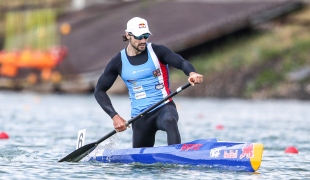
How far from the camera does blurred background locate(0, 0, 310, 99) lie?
36469mm

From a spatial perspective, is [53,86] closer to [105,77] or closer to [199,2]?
[199,2]

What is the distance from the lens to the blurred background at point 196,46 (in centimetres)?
3647

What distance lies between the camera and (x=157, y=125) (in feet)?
47.2

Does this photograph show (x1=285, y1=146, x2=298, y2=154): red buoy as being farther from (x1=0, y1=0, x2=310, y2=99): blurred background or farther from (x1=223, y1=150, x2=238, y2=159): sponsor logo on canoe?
(x1=0, y1=0, x2=310, y2=99): blurred background

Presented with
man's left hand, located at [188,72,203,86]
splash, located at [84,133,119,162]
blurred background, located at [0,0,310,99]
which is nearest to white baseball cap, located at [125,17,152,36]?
man's left hand, located at [188,72,203,86]

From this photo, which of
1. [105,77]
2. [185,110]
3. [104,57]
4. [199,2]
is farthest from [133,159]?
[199,2]

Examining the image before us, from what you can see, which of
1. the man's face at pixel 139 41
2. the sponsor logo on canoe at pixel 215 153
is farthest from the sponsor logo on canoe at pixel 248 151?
the man's face at pixel 139 41

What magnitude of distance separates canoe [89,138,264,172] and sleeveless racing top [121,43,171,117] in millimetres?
793

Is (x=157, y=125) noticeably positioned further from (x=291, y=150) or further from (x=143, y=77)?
(x=291, y=150)

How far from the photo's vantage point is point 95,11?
49562 mm

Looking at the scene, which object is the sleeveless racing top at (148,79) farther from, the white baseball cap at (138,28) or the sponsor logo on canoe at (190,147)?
the sponsor logo on canoe at (190,147)

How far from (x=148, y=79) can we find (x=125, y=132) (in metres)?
7.56

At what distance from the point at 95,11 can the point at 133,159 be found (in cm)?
3573

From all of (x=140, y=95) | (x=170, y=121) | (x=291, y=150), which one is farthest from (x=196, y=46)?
(x=170, y=121)
